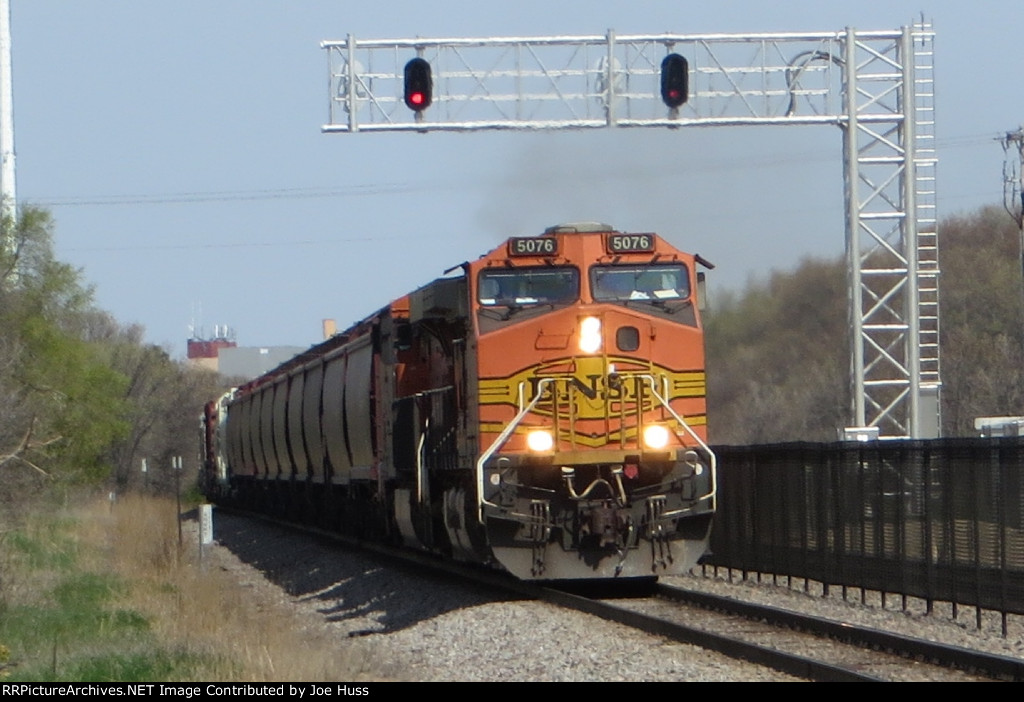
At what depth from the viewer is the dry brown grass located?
34.2 feet

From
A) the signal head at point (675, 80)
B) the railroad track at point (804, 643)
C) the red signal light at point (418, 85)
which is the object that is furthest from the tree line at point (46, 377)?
the railroad track at point (804, 643)

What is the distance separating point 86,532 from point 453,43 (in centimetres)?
1751

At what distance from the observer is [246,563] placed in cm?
2672

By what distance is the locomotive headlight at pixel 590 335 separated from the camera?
15055mm

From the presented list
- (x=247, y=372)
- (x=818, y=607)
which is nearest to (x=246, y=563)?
(x=818, y=607)

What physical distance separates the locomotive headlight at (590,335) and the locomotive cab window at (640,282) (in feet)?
1.38

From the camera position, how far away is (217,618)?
50.1 feet

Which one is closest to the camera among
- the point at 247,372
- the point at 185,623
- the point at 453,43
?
the point at 185,623

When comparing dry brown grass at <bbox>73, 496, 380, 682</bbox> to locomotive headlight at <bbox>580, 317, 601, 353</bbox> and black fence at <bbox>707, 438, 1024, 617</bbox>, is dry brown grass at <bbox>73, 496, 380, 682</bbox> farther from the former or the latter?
black fence at <bbox>707, 438, 1024, 617</bbox>

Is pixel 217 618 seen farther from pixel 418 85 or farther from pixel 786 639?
pixel 418 85

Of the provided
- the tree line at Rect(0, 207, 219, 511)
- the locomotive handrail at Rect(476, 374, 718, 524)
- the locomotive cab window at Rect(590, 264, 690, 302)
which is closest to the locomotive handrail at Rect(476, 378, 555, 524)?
the locomotive handrail at Rect(476, 374, 718, 524)

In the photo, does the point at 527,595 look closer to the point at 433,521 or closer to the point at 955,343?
the point at 433,521

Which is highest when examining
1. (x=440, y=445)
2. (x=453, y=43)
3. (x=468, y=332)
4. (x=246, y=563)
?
(x=453, y=43)

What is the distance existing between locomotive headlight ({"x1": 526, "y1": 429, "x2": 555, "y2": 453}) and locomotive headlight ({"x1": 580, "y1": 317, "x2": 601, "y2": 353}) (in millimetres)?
942
